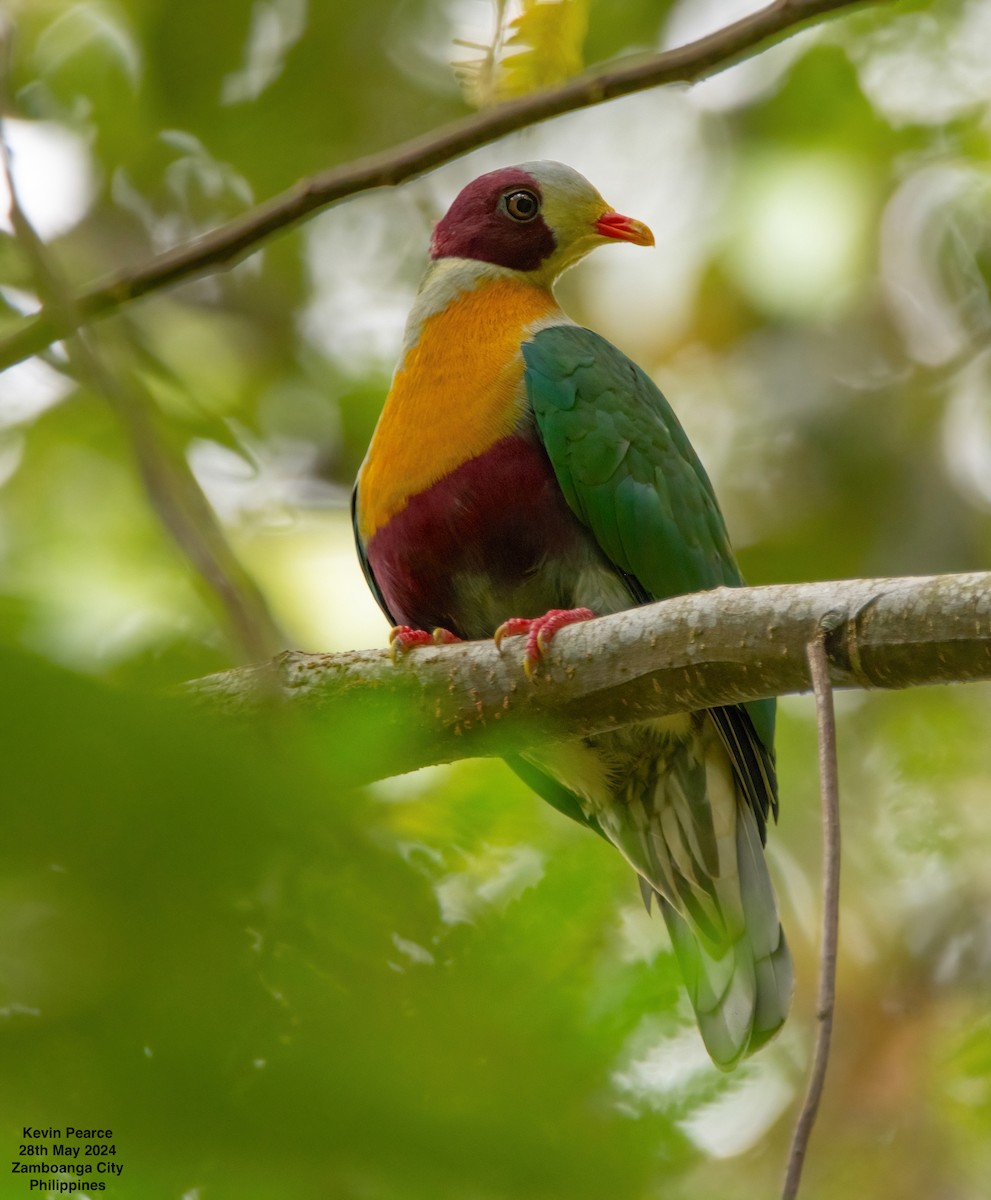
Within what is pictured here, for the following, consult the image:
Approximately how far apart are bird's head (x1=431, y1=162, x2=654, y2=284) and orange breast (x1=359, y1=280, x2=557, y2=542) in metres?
0.26

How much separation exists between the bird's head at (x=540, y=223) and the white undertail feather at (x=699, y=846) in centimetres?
162

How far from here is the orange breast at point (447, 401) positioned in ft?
13.1

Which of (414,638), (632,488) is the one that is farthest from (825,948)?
(632,488)

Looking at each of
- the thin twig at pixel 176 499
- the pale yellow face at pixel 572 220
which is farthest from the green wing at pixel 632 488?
the thin twig at pixel 176 499

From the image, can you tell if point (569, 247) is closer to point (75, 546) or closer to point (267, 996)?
point (75, 546)

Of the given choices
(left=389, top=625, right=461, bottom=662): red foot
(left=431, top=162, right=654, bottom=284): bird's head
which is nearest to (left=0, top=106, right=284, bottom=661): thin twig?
(left=389, top=625, right=461, bottom=662): red foot

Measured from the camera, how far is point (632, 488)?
3949 millimetres

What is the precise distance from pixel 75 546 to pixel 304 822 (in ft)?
15.3

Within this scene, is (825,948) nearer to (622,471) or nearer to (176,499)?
(176,499)

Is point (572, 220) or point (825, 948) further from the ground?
point (572, 220)

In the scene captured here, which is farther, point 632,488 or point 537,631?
point 632,488

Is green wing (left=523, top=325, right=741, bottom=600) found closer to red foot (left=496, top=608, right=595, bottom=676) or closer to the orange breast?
the orange breast

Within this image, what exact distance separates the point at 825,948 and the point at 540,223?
11.4 feet

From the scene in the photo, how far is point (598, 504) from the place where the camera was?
3912 mm
